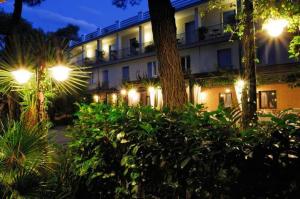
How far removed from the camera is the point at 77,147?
5.15 metres

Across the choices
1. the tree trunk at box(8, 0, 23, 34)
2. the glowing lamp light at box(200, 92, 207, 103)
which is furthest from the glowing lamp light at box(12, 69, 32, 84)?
the glowing lamp light at box(200, 92, 207, 103)

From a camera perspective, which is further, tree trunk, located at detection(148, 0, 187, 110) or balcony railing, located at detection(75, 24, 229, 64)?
balcony railing, located at detection(75, 24, 229, 64)

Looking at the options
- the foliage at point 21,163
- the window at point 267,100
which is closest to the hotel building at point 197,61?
the window at point 267,100

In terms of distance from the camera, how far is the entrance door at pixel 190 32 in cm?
3461

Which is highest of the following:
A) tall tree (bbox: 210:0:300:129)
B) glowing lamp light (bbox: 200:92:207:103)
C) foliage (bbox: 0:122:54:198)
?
tall tree (bbox: 210:0:300:129)

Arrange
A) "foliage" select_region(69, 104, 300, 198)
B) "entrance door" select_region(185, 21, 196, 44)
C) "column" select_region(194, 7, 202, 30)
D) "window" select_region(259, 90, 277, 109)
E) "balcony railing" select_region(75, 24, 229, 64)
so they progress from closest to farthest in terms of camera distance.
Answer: "foliage" select_region(69, 104, 300, 198), "window" select_region(259, 90, 277, 109), "balcony railing" select_region(75, 24, 229, 64), "column" select_region(194, 7, 202, 30), "entrance door" select_region(185, 21, 196, 44)

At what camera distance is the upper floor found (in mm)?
31688

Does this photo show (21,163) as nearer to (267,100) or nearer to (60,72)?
(60,72)

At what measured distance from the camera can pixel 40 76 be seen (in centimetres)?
691

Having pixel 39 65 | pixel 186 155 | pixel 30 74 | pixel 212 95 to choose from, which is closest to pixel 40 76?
pixel 39 65

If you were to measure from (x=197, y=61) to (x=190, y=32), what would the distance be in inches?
162

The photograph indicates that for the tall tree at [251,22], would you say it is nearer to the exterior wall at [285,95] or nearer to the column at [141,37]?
the exterior wall at [285,95]

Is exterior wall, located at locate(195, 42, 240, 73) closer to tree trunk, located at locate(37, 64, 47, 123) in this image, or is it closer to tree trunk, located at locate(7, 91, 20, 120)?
tree trunk, located at locate(7, 91, 20, 120)

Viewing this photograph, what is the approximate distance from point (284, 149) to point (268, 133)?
0.86ft
